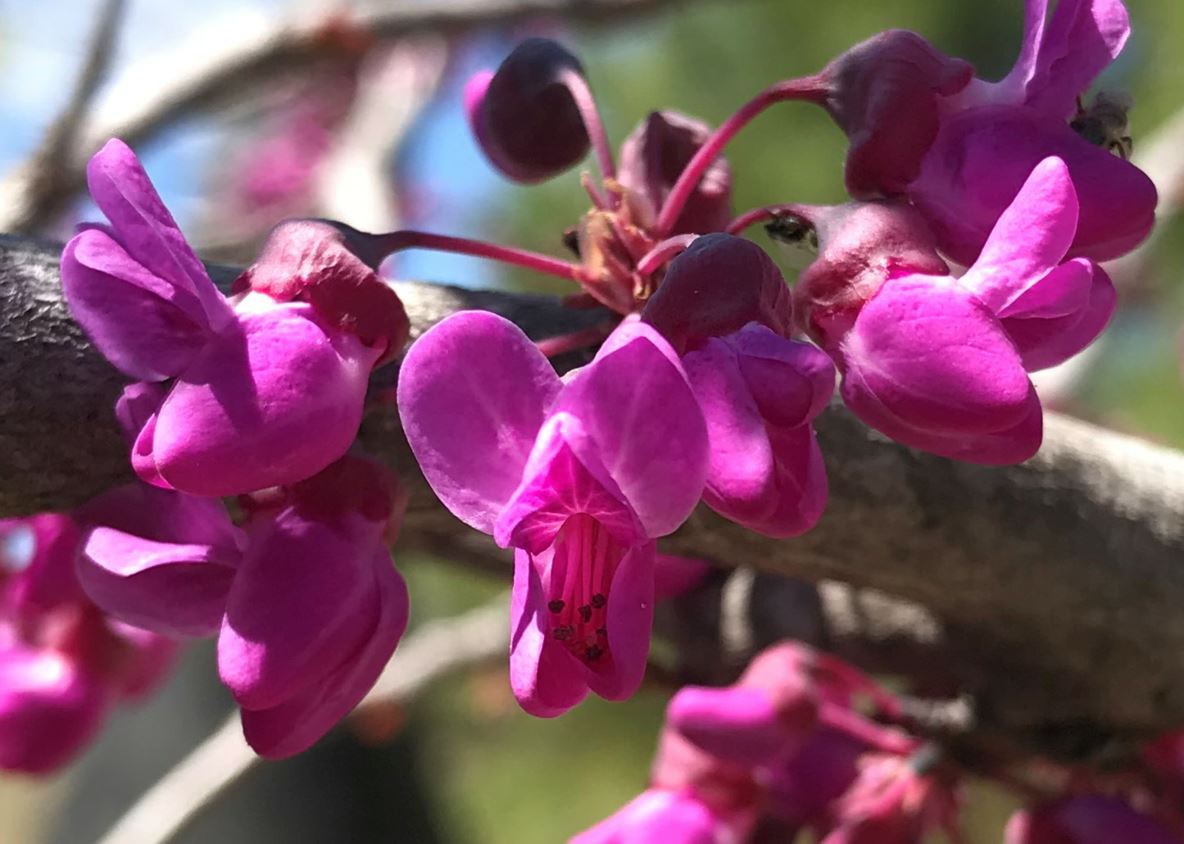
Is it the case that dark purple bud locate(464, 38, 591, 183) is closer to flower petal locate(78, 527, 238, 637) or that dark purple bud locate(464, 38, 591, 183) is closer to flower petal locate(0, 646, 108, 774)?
flower petal locate(78, 527, 238, 637)

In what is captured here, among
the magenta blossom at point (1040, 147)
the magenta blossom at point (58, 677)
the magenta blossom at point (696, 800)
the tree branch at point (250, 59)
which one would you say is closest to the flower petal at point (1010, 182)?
the magenta blossom at point (1040, 147)

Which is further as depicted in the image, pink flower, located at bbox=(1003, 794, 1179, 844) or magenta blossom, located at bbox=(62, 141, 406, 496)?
pink flower, located at bbox=(1003, 794, 1179, 844)

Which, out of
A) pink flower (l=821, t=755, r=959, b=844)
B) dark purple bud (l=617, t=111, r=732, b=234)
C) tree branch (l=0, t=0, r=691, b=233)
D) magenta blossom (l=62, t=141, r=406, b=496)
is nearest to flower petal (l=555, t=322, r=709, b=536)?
magenta blossom (l=62, t=141, r=406, b=496)

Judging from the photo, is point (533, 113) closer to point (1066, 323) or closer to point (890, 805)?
point (1066, 323)

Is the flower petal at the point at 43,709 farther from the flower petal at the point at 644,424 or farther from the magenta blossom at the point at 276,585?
the flower petal at the point at 644,424

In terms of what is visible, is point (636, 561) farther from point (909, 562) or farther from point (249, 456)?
point (909, 562)

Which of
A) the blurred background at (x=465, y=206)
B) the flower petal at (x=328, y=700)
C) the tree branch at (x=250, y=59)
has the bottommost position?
the blurred background at (x=465, y=206)

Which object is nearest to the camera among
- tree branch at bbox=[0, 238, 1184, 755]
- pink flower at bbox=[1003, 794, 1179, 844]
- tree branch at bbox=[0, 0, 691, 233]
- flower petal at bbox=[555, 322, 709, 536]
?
flower petal at bbox=[555, 322, 709, 536]
